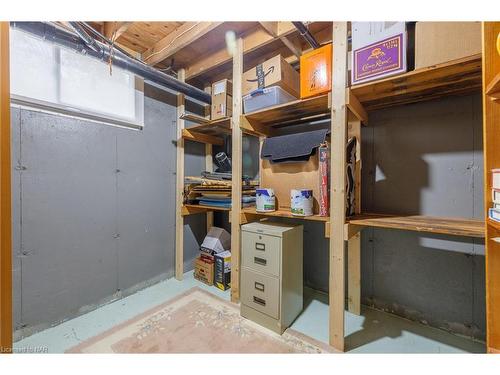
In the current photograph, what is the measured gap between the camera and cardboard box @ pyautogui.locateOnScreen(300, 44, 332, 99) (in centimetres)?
141

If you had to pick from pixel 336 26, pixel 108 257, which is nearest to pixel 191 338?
pixel 108 257

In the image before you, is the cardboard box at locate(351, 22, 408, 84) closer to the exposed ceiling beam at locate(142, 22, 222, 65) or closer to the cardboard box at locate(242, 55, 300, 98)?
the cardboard box at locate(242, 55, 300, 98)

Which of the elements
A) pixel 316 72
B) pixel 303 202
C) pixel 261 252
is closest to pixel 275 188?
pixel 303 202

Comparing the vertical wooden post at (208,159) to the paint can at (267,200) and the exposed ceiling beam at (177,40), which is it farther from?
the paint can at (267,200)


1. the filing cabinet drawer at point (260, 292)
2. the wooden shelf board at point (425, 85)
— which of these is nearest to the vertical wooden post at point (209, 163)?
the filing cabinet drawer at point (260, 292)

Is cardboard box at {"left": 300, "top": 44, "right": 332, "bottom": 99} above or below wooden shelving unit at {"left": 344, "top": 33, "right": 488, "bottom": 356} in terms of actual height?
above

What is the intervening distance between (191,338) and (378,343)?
1.24 metres

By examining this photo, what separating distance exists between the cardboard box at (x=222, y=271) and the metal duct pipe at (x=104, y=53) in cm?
181

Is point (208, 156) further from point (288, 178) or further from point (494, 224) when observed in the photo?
point (494, 224)

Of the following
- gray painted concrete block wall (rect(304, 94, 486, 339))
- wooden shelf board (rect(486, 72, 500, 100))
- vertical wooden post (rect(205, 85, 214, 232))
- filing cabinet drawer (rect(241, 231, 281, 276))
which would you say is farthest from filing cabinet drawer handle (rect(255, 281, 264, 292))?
wooden shelf board (rect(486, 72, 500, 100))

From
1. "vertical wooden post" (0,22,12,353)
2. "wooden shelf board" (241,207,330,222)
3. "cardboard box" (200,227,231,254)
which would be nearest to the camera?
"vertical wooden post" (0,22,12,353)

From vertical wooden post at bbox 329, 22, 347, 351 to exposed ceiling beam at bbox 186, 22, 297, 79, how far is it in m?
0.47

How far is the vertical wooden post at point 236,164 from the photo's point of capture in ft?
6.06

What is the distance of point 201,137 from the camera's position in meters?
2.52
